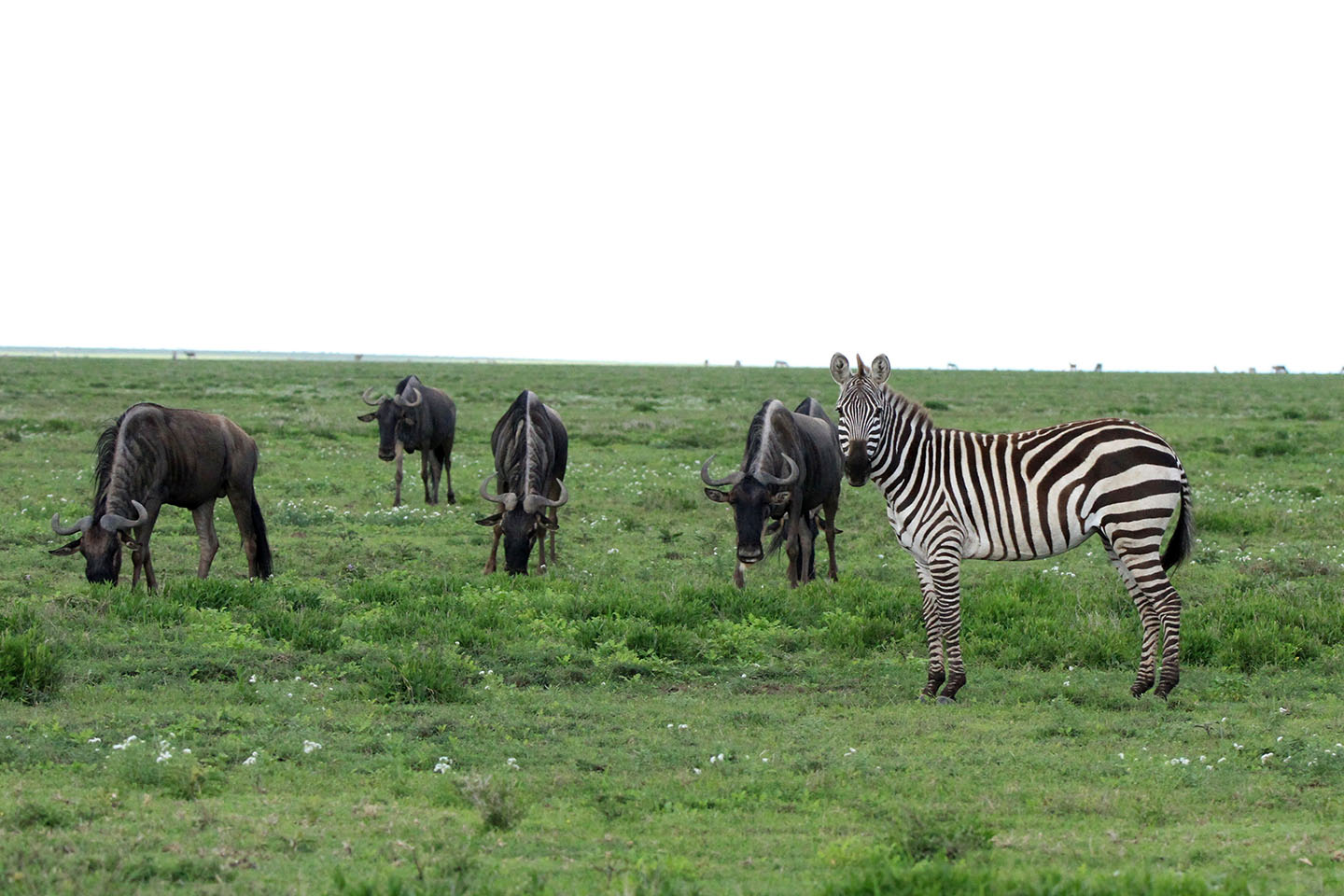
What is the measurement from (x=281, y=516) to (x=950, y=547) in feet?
35.6

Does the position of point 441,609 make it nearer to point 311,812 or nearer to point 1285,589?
point 311,812

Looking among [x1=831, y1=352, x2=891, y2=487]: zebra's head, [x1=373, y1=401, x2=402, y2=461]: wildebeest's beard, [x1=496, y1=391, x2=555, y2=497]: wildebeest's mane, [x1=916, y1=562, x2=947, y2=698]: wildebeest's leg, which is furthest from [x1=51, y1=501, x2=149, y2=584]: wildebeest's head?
[x1=373, y1=401, x2=402, y2=461]: wildebeest's beard

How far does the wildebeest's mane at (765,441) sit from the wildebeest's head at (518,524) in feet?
7.54

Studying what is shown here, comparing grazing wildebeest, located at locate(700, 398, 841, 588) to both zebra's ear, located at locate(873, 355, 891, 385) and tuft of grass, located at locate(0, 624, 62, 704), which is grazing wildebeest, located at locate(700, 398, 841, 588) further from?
tuft of grass, located at locate(0, 624, 62, 704)

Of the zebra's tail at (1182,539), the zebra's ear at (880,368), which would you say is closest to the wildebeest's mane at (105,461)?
the zebra's ear at (880,368)

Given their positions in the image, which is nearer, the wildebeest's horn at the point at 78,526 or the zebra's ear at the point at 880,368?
the zebra's ear at the point at 880,368

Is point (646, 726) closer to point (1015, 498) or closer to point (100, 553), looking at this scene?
point (1015, 498)

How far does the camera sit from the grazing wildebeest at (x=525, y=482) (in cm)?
1298

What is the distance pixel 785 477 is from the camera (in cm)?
1260

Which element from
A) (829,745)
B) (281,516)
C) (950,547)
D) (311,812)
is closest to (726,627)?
(950,547)

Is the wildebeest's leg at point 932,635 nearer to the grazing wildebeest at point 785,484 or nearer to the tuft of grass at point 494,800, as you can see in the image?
the grazing wildebeest at point 785,484

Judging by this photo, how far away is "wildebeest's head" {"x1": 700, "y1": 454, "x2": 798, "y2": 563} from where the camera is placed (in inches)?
470

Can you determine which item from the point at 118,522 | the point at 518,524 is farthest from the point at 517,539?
the point at 118,522

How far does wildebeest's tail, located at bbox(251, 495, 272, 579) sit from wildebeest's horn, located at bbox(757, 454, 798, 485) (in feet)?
17.0
